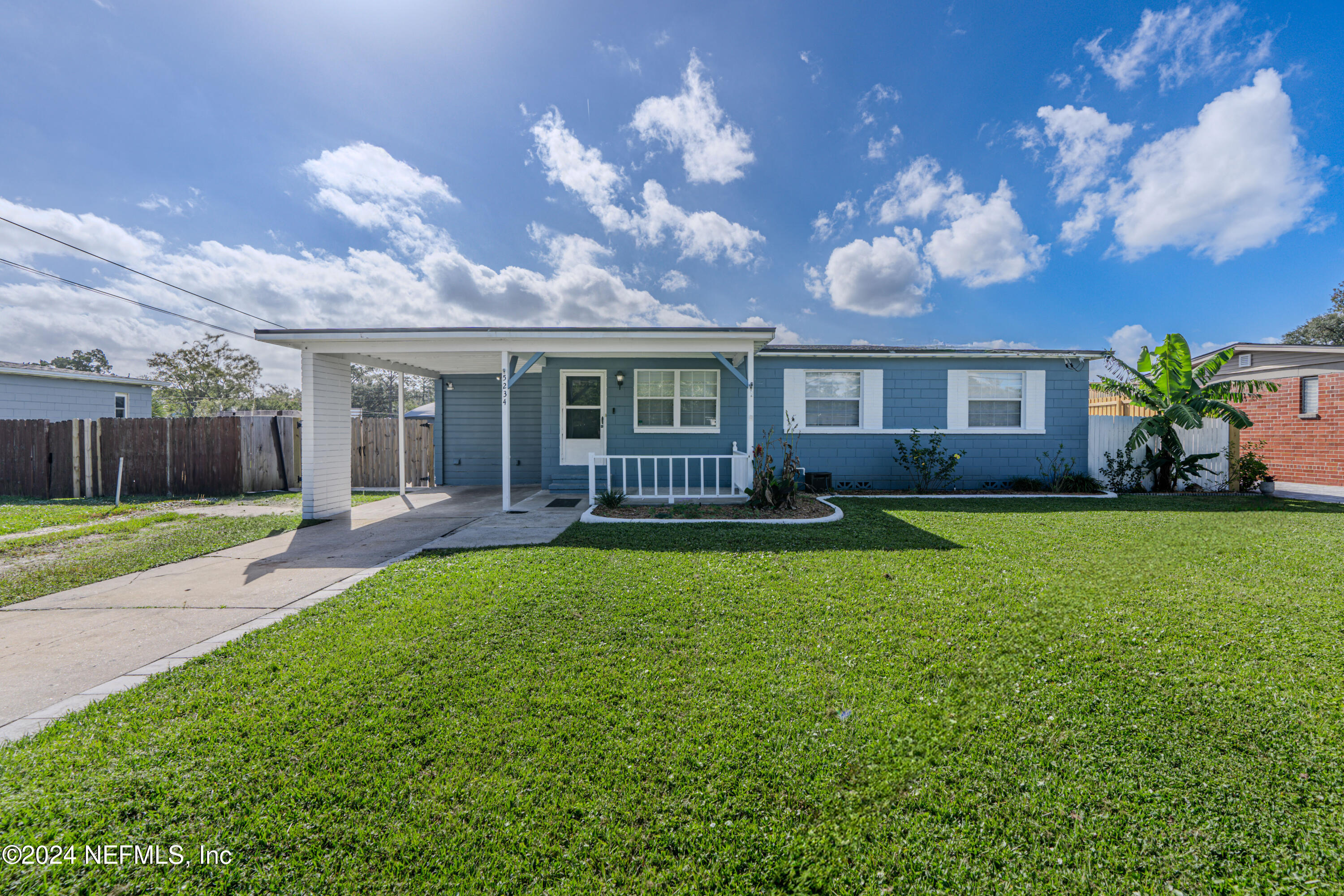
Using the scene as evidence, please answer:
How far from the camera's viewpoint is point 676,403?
31.8 ft

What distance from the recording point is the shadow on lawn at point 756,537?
5.47 metres

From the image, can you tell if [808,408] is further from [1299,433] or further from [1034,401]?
[1299,433]

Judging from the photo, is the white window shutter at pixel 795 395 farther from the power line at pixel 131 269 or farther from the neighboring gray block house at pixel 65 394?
the neighboring gray block house at pixel 65 394

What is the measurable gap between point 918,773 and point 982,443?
385 inches

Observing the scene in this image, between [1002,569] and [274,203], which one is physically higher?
[274,203]

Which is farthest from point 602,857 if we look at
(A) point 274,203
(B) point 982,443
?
(A) point 274,203

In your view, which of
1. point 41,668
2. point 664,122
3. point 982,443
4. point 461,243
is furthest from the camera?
point 461,243

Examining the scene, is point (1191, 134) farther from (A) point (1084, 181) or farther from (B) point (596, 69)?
(B) point (596, 69)

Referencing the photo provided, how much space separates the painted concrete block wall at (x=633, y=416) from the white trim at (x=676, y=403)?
25 millimetres

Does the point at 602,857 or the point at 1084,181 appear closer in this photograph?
the point at 602,857

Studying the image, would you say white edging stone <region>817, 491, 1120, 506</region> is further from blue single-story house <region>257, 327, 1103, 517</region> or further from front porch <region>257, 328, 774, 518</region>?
front porch <region>257, 328, 774, 518</region>

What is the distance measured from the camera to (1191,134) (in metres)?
10.4

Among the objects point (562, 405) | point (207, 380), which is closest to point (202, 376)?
point (207, 380)

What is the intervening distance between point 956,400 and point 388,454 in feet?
43.3
